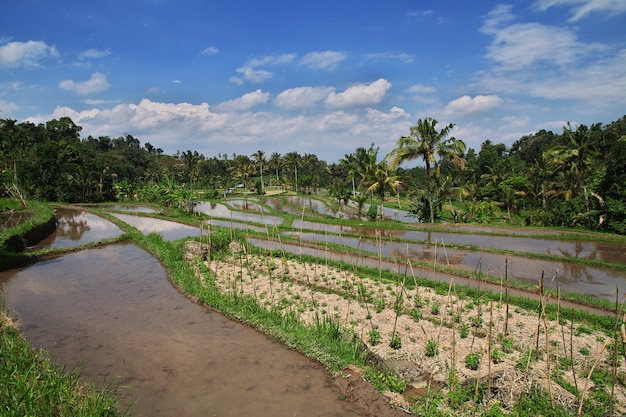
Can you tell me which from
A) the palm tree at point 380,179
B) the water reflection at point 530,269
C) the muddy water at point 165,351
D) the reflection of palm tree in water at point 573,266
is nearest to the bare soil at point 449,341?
the muddy water at point 165,351

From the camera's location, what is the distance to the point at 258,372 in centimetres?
723

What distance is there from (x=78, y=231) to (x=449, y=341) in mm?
25202

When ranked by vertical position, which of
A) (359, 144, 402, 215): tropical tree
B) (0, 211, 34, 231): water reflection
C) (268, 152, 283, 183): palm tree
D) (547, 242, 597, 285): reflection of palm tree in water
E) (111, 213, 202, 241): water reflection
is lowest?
(547, 242, 597, 285): reflection of palm tree in water

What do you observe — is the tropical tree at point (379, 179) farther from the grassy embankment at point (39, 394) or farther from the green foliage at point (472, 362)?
the grassy embankment at point (39, 394)

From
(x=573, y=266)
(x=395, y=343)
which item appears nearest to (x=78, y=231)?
(x=395, y=343)

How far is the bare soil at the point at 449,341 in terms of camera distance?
6.07 m

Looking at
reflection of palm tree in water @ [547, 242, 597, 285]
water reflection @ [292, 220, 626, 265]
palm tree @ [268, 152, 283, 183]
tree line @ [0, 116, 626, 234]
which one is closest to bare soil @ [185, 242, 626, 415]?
reflection of palm tree in water @ [547, 242, 597, 285]

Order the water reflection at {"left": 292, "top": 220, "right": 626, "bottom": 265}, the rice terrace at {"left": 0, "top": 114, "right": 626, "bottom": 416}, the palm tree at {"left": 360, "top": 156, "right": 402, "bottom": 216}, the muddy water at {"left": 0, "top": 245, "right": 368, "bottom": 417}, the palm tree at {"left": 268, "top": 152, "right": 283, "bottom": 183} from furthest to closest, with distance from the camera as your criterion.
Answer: the palm tree at {"left": 268, "top": 152, "right": 283, "bottom": 183}
the palm tree at {"left": 360, "top": 156, "right": 402, "bottom": 216}
the water reflection at {"left": 292, "top": 220, "right": 626, "bottom": 265}
the muddy water at {"left": 0, "top": 245, "right": 368, "bottom": 417}
the rice terrace at {"left": 0, "top": 114, "right": 626, "bottom": 416}

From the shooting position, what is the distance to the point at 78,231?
2466 cm

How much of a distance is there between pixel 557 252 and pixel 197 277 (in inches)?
650

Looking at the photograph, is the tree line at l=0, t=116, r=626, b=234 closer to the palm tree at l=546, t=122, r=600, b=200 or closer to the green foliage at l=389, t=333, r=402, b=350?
the palm tree at l=546, t=122, r=600, b=200

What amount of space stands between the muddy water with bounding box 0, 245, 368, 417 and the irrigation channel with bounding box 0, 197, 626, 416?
0.02 meters

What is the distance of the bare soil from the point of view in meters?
6.07

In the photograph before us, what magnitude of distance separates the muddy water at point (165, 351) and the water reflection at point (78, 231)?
328 inches
